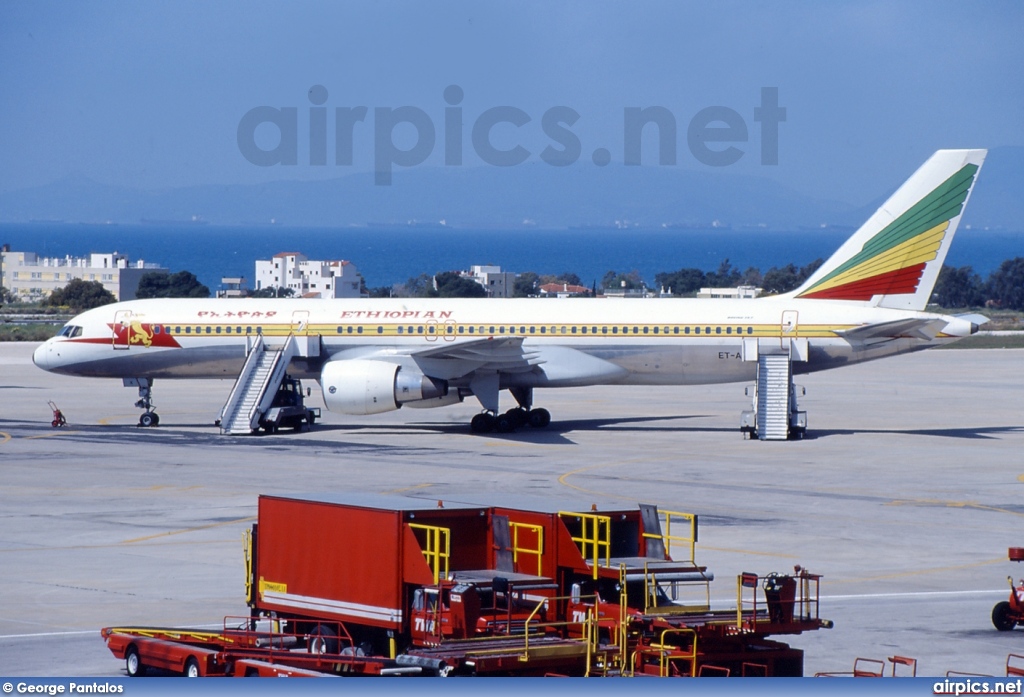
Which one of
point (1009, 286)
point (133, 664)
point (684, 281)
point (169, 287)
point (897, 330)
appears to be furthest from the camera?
point (1009, 286)

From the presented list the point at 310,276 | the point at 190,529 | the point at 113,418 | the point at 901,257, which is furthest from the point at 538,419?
the point at 310,276

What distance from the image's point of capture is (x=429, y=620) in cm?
1767

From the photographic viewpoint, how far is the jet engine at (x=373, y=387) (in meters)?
48.2

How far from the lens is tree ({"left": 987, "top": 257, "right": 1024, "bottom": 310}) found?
17950 centimetres

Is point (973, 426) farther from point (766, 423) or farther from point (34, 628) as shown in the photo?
point (34, 628)

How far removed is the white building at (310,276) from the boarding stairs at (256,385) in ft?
A: 258

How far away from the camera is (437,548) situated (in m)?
17.7

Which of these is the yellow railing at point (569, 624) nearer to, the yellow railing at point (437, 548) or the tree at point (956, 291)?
the yellow railing at point (437, 548)

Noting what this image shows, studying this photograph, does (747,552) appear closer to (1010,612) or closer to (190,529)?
(1010,612)

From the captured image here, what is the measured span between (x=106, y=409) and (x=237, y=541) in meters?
34.8

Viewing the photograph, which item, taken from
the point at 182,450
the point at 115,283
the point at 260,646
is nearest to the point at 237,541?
the point at 260,646

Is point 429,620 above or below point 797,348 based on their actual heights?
below

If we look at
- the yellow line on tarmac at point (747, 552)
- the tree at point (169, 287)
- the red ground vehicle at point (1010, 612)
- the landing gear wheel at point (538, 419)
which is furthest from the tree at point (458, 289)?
the red ground vehicle at point (1010, 612)

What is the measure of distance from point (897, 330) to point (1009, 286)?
143 m
